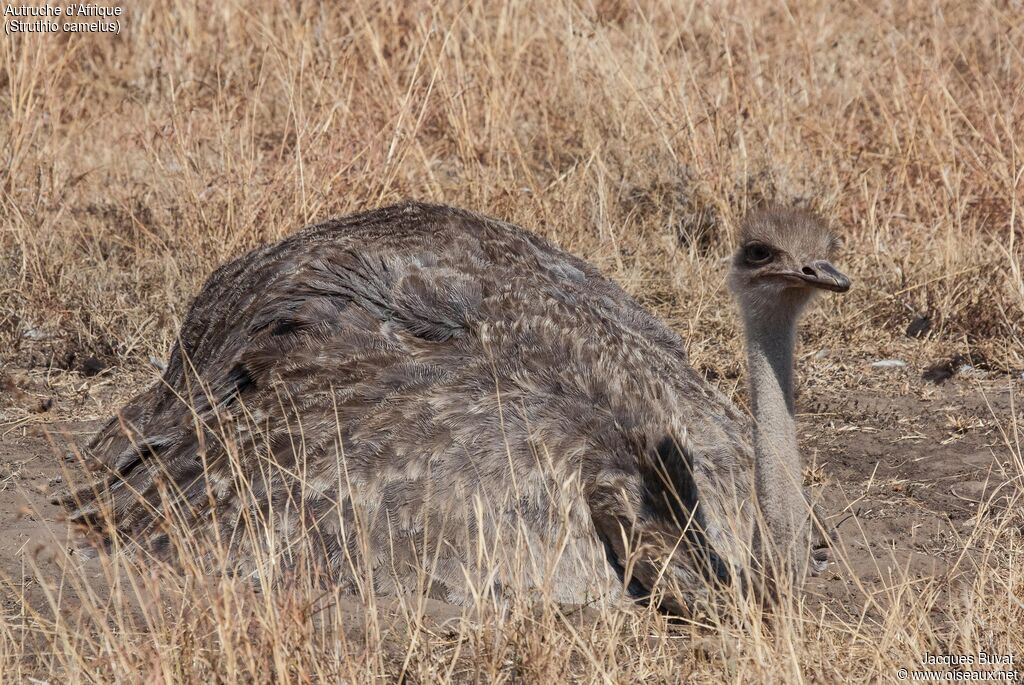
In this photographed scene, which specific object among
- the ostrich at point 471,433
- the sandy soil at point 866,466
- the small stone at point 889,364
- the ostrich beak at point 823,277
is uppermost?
the ostrich beak at point 823,277

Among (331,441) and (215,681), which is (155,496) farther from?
(215,681)

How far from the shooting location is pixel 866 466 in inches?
209

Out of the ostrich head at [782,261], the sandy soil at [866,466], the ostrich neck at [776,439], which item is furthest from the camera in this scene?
the sandy soil at [866,466]

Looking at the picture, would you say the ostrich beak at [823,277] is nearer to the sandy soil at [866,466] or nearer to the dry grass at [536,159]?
the sandy soil at [866,466]

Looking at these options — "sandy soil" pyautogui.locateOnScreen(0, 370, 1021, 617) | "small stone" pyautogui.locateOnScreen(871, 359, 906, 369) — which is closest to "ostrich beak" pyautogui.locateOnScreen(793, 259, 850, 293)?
"sandy soil" pyautogui.locateOnScreen(0, 370, 1021, 617)

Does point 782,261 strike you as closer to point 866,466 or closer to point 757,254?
point 757,254

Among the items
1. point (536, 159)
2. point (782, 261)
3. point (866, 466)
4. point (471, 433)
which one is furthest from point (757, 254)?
point (536, 159)

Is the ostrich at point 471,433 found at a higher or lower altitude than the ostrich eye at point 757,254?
lower

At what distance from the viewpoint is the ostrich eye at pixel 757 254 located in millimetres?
3865

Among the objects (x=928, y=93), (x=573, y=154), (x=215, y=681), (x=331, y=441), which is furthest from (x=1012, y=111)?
(x=215, y=681)

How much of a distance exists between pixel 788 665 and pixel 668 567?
59 centimetres

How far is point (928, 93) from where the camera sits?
7477 millimetres

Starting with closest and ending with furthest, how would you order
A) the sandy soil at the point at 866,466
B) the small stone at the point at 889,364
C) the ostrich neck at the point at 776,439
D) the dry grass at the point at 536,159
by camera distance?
the ostrich neck at the point at 776,439, the sandy soil at the point at 866,466, the small stone at the point at 889,364, the dry grass at the point at 536,159

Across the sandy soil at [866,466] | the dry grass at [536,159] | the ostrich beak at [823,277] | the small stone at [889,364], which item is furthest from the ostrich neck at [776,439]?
the small stone at [889,364]
